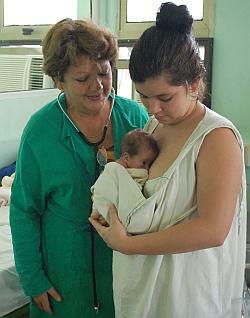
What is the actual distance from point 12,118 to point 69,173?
1497mm

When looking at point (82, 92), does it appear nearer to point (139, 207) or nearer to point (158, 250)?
point (139, 207)

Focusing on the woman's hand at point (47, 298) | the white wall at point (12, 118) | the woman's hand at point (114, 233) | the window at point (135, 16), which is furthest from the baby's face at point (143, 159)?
the window at point (135, 16)

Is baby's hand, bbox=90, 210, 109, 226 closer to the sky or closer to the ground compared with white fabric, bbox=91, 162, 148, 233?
closer to the ground

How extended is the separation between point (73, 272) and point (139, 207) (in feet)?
1.48

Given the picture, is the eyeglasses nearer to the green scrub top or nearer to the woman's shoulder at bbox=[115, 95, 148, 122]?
the green scrub top

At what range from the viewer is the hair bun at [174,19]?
103cm

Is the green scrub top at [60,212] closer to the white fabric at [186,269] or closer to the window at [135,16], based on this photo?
the white fabric at [186,269]

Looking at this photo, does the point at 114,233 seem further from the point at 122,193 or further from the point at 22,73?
the point at 22,73

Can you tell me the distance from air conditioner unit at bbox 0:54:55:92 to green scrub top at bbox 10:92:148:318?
1.60m

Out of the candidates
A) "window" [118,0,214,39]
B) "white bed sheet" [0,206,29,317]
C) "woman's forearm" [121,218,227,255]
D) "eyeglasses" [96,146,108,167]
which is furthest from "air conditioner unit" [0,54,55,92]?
"woman's forearm" [121,218,227,255]

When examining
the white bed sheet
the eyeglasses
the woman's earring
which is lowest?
the white bed sheet

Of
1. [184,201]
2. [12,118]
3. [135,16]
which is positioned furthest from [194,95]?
[135,16]

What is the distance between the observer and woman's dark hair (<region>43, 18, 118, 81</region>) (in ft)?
4.16

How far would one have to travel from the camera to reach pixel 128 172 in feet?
3.79
